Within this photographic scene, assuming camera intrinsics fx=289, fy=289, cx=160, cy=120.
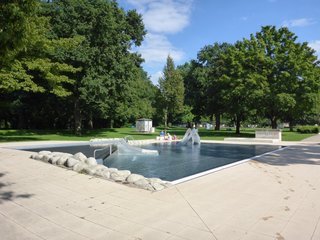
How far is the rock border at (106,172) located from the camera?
6.82m

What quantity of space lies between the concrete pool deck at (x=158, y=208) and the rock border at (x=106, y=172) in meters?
0.26

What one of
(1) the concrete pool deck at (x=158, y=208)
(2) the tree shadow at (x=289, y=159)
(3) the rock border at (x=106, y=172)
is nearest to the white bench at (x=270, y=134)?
(2) the tree shadow at (x=289, y=159)

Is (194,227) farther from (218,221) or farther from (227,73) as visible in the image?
(227,73)

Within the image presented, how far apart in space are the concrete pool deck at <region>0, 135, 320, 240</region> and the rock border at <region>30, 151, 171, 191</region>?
0.26 metres

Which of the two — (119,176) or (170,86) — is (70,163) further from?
(170,86)

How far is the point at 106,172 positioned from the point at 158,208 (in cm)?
279

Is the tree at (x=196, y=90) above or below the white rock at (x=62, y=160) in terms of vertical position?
above

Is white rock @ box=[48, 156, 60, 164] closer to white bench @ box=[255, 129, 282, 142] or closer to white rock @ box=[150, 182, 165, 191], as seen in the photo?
white rock @ box=[150, 182, 165, 191]

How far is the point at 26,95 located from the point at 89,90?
11167mm

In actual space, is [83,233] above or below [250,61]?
below

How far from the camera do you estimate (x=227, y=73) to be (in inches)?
1348

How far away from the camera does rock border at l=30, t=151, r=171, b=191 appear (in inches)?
268

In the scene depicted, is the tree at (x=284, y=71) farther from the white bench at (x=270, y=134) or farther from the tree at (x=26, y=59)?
the tree at (x=26, y=59)

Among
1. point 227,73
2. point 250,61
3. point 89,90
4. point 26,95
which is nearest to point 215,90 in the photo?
point 227,73
